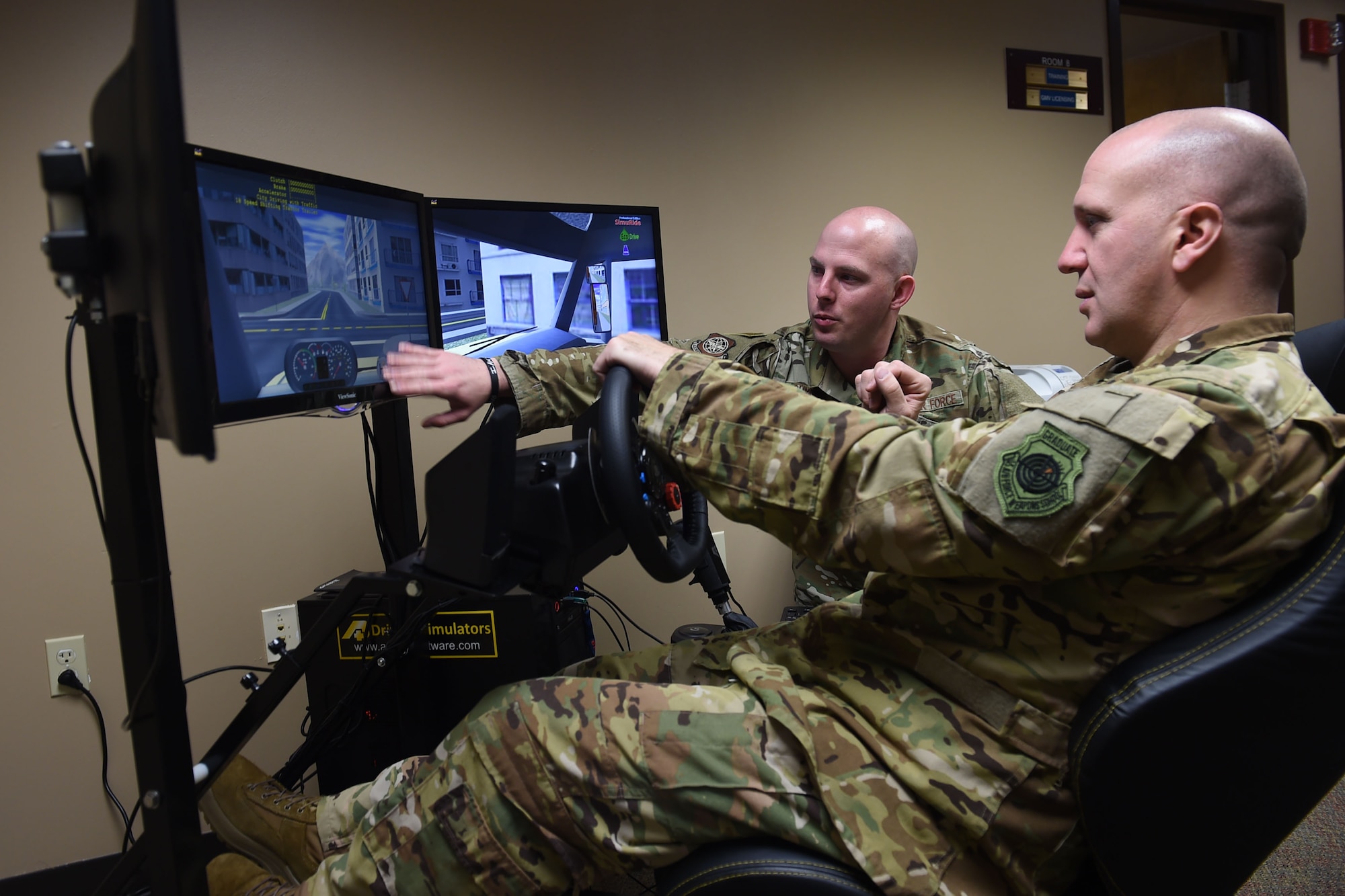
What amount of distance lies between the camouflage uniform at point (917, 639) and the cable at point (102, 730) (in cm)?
114

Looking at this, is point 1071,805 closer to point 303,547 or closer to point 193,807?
point 193,807

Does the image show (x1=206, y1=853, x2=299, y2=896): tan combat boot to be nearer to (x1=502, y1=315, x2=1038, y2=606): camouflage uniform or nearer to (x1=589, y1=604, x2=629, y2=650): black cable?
(x1=502, y1=315, x2=1038, y2=606): camouflage uniform

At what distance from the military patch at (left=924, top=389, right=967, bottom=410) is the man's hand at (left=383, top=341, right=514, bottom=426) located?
3.81 ft

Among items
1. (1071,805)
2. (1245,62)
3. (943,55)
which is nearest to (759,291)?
(943,55)

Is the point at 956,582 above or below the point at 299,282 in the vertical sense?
below

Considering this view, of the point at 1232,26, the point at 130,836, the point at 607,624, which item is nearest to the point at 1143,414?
the point at 607,624

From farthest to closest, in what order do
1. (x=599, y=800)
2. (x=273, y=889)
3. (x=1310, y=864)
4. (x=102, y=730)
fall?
(x=102, y=730), (x=1310, y=864), (x=273, y=889), (x=599, y=800)

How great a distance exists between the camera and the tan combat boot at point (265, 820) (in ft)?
3.75

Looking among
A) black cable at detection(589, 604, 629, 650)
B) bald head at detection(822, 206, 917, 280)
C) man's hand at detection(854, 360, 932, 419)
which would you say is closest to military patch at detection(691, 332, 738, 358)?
bald head at detection(822, 206, 917, 280)

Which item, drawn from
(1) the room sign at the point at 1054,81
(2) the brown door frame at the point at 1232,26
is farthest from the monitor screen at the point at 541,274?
(2) the brown door frame at the point at 1232,26

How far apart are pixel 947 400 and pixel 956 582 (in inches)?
44.3

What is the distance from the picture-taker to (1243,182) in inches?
38.4

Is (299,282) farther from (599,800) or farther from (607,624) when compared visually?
(607,624)

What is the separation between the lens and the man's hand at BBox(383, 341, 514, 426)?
1309mm
